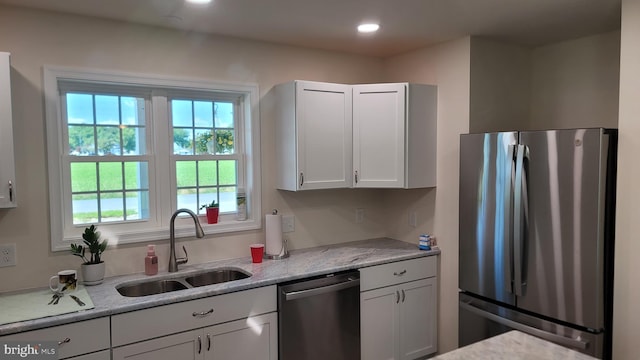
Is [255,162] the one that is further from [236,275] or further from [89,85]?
Result: [89,85]

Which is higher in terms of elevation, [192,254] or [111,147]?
[111,147]

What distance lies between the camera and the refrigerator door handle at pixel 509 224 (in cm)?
269

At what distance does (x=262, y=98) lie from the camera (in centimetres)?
320

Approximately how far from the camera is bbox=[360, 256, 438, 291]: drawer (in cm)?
301

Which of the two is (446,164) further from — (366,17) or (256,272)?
(256,272)

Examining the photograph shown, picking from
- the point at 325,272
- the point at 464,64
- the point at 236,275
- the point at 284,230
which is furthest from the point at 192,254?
the point at 464,64

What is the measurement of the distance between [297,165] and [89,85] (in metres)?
1.36

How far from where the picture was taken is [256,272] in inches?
109

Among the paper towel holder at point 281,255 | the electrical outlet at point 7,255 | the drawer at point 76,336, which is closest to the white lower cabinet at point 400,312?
the paper towel holder at point 281,255

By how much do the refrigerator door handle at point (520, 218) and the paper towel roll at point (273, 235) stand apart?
1516mm

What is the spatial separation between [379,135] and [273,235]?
1046 millimetres

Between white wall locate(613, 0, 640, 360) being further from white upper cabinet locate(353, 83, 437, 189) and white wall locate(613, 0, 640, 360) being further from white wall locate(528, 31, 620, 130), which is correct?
white upper cabinet locate(353, 83, 437, 189)

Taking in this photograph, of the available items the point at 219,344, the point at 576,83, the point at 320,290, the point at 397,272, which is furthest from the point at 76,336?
the point at 576,83

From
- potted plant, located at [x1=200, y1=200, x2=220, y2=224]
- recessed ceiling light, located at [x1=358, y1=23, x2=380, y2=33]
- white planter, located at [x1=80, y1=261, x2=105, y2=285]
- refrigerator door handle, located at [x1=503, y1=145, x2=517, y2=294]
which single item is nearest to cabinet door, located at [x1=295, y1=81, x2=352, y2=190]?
recessed ceiling light, located at [x1=358, y1=23, x2=380, y2=33]
